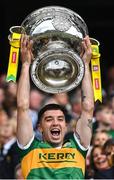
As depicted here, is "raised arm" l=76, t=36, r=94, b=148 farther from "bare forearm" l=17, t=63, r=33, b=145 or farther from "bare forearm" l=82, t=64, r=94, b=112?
"bare forearm" l=17, t=63, r=33, b=145

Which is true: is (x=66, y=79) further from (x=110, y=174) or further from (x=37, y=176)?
(x=110, y=174)

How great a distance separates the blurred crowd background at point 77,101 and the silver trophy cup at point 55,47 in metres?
1.76

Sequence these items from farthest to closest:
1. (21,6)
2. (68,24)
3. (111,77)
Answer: (21,6) < (111,77) < (68,24)

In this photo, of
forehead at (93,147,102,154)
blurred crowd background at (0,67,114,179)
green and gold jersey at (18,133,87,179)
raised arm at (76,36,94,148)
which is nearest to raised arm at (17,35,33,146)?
green and gold jersey at (18,133,87,179)

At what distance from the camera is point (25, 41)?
7.24m

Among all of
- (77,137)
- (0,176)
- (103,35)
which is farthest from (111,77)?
(77,137)

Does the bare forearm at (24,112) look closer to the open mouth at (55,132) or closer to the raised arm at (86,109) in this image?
the open mouth at (55,132)

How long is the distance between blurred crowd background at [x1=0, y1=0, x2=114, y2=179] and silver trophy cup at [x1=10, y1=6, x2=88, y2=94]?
176 centimetres

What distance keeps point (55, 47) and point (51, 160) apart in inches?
37.9

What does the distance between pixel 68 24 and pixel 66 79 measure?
1.56ft

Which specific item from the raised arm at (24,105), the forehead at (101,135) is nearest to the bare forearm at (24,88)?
the raised arm at (24,105)

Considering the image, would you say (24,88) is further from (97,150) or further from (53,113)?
(97,150)

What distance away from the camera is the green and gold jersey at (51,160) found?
7.37 metres

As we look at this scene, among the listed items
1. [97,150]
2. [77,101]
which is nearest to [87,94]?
[97,150]
